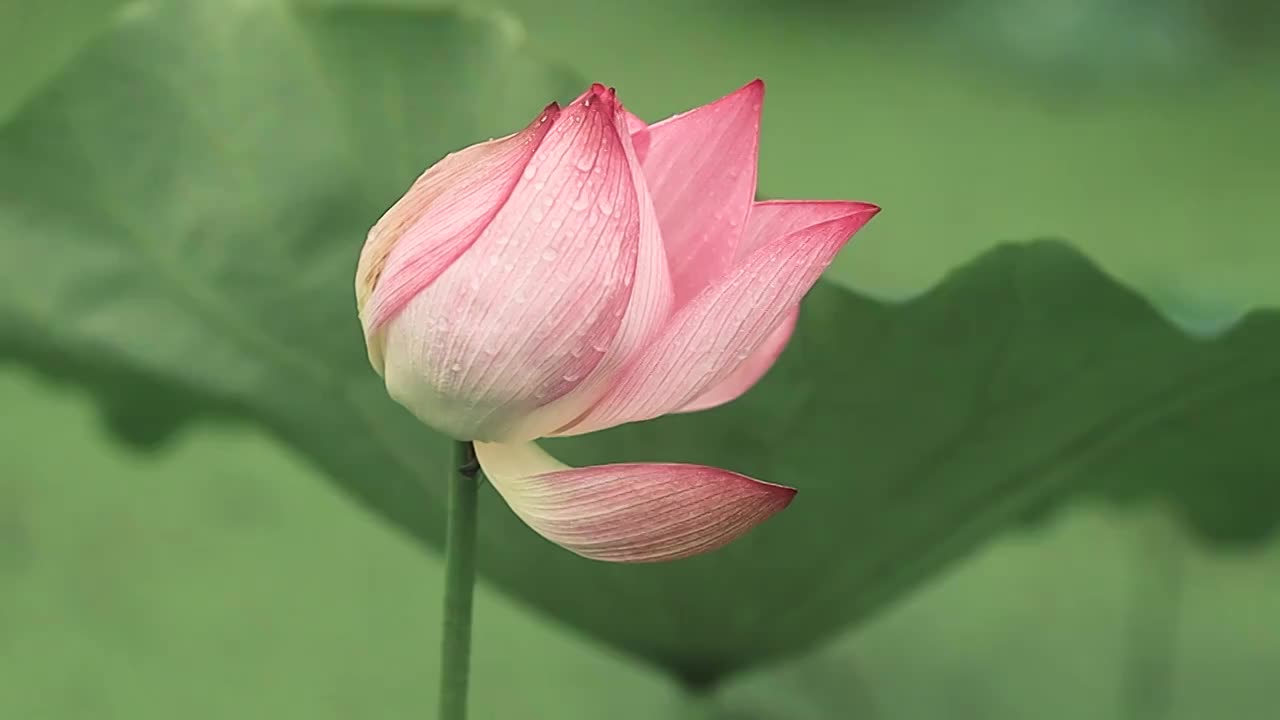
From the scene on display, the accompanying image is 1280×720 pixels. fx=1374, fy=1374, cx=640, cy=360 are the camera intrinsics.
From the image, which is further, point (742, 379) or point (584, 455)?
point (584, 455)

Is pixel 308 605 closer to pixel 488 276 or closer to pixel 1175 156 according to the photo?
pixel 488 276

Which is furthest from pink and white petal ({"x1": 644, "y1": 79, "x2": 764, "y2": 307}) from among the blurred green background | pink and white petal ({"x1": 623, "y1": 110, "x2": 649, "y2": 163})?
the blurred green background

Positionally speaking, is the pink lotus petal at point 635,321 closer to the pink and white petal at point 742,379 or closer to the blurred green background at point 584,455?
the pink and white petal at point 742,379

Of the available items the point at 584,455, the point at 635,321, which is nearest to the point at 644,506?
the point at 635,321

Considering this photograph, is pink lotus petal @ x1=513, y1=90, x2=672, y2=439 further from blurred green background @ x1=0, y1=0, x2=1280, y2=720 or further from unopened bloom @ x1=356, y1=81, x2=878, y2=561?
blurred green background @ x1=0, y1=0, x2=1280, y2=720

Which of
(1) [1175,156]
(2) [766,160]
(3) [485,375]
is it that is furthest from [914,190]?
(3) [485,375]

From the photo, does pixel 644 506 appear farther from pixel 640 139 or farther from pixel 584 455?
pixel 584 455
